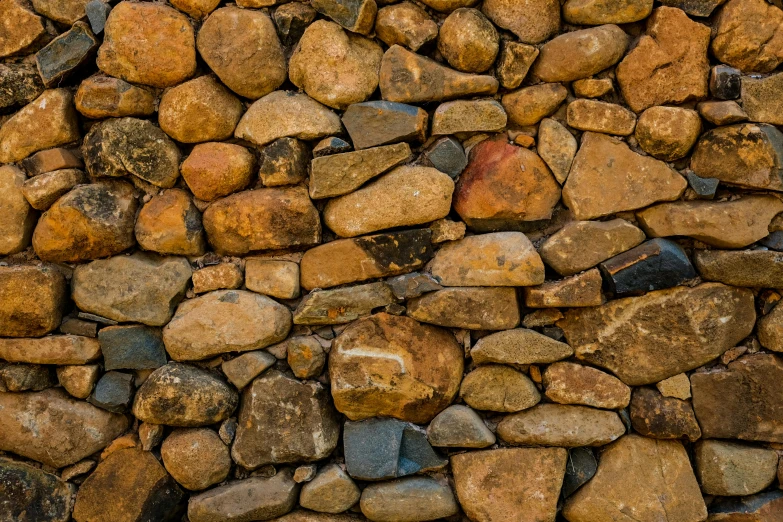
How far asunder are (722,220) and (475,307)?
2.81ft

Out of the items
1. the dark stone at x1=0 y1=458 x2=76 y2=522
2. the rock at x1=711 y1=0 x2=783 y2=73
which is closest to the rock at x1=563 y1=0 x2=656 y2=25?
the rock at x1=711 y1=0 x2=783 y2=73

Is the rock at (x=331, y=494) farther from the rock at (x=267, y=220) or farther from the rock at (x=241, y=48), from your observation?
the rock at (x=241, y=48)

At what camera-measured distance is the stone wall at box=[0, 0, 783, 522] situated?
74.9 inches

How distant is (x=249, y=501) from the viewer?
1.99m

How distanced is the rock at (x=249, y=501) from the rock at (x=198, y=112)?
127 centimetres

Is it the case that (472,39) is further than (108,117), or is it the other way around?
(108,117)

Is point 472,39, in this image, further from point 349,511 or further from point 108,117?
point 349,511

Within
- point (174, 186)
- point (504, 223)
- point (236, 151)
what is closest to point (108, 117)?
point (174, 186)

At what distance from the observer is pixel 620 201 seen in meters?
1.94

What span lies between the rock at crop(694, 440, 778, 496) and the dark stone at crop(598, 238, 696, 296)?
1.95ft

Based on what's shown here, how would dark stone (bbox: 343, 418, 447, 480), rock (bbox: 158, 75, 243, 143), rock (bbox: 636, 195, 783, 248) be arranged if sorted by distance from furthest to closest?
rock (bbox: 158, 75, 243, 143)
dark stone (bbox: 343, 418, 447, 480)
rock (bbox: 636, 195, 783, 248)

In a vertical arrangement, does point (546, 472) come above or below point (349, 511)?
above

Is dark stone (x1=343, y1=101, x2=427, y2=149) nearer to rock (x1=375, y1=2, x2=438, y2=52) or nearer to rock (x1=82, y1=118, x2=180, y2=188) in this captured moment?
rock (x1=375, y1=2, x2=438, y2=52)

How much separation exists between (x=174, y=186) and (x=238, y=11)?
0.69 metres
